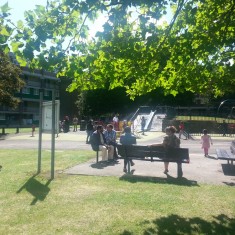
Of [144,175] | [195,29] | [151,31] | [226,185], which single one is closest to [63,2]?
[151,31]

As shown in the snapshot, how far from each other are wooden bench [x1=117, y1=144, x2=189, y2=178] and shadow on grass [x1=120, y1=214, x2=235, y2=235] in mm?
3344

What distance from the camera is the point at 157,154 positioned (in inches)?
377

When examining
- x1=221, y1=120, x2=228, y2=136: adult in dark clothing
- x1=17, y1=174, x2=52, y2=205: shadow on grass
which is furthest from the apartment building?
x1=17, y1=174, x2=52, y2=205: shadow on grass

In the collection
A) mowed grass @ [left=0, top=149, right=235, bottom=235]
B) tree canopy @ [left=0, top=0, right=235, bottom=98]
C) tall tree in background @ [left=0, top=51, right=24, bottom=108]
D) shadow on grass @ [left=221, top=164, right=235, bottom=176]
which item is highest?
tall tree in background @ [left=0, top=51, right=24, bottom=108]

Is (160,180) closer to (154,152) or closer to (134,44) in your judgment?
(154,152)

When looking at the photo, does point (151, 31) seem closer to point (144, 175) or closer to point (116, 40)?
point (116, 40)

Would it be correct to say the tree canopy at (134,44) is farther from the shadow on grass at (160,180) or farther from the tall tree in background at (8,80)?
the tall tree in background at (8,80)

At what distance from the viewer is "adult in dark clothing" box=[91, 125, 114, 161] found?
11.8 metres

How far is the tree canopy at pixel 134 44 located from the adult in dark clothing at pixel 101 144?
2.31 metres

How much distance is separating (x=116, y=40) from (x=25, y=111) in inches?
2519

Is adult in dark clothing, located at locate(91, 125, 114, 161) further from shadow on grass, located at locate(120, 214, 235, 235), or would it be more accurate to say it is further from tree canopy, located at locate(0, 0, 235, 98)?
shadow on grass, located at locate(120, 214, 235, 235)

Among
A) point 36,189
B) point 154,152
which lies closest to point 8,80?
point 154,152

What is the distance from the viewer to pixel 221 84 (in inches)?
413

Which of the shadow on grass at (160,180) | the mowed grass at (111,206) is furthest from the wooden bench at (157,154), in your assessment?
the mowed grass at (111,206)
